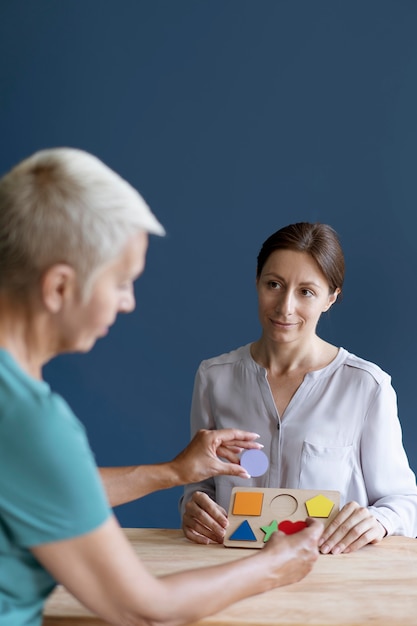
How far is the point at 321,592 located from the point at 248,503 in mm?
380

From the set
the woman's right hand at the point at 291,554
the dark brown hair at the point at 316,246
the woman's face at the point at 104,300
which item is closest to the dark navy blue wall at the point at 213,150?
the dark brown hair at the point at 316,246

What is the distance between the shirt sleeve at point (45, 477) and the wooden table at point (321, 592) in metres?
0.51

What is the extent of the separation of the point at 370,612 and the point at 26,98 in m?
2.84

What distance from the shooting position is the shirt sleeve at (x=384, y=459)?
8.00ft

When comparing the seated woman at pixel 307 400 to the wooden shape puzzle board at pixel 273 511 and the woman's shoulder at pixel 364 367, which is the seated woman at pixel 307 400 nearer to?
the woman's shoulder at pixel 364 367

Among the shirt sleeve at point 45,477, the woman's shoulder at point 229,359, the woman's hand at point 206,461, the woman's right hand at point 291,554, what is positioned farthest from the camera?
the woman's shoulder at point 229,359

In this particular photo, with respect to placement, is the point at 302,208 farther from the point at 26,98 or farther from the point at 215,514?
the point at 215,514

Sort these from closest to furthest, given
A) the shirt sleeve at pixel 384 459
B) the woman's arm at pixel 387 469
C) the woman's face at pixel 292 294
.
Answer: the woman's arm at pixel 387 469
the shirt sleeve at pixel 384 459
the woman's face at pixel 292 294

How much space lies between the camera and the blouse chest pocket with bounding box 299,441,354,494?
249cm

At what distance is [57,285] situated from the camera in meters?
1.15

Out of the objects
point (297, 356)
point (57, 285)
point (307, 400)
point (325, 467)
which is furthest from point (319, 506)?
point (57, 285)

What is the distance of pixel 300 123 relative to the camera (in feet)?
11.4

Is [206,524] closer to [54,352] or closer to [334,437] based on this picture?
[334,437]

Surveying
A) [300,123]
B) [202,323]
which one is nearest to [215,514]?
[202,323]
